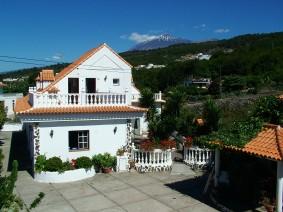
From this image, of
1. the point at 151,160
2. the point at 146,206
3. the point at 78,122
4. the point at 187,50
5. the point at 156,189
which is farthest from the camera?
the point at 187,50

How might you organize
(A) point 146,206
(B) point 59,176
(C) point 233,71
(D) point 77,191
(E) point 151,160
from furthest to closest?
(C) point 233,71, (E) point 151,160, (B) point 59,176, (D) point 77,191, (A) point 146,206

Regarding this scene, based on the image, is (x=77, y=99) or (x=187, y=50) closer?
(x=77, y=99)

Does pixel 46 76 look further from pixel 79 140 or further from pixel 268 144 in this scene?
pixel 268 144

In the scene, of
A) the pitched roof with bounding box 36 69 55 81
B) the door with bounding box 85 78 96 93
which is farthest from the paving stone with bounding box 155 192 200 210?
the pitched roof with bounding box 36 69 55 81

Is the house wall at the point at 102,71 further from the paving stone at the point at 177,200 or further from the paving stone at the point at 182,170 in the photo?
the paving stone at the point at 177,200

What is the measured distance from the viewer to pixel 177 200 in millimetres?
15648

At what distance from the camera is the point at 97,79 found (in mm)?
30109

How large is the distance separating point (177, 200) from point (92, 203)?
348 centimetres

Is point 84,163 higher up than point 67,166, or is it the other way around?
point 84,163

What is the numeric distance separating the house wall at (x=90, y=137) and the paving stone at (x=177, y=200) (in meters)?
5.72

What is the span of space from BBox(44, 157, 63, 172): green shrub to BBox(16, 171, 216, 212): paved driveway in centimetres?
81

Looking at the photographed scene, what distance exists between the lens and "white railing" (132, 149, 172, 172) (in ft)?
67.7

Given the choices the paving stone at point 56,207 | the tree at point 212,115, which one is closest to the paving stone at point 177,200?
the paving stone at point 56,207

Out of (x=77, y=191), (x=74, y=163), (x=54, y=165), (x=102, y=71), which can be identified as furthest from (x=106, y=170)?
(x=102, y=71)
